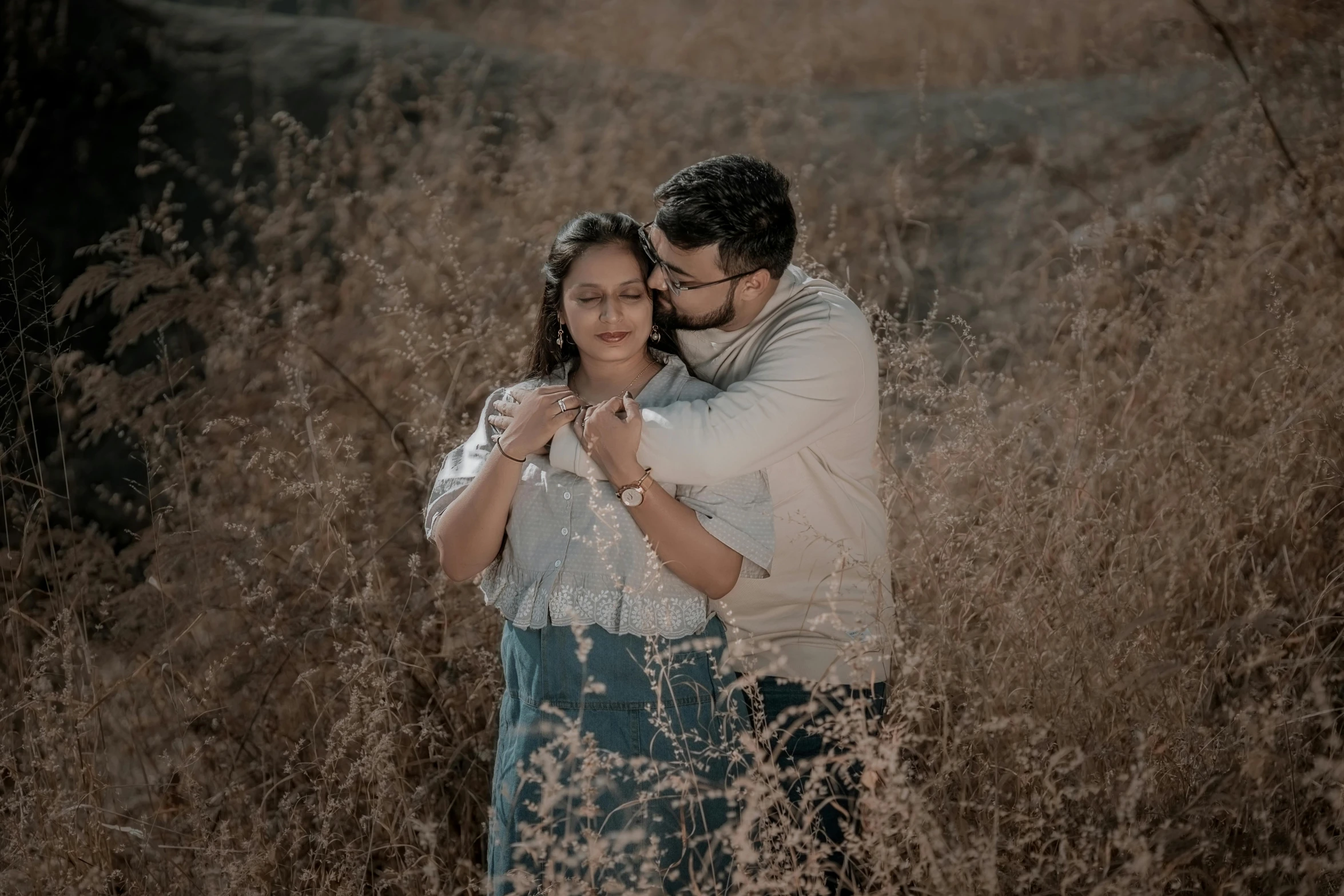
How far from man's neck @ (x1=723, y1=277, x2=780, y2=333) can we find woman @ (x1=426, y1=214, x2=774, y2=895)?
31 cm

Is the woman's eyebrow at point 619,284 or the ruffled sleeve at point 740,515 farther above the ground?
the woman's eyebrow at point 619,284

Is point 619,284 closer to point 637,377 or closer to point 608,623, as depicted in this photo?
point 637,377

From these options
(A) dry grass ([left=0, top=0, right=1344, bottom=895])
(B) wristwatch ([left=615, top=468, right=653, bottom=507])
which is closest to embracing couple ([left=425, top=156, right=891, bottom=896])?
(B) wristwatch ([left=615, top=468, right=653, bottom=507])

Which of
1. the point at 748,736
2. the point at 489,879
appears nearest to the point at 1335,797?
the point at 748,736

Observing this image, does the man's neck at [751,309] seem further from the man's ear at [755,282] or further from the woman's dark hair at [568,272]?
the woman's dark hair at [568,272]

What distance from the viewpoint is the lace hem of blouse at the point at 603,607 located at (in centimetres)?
224

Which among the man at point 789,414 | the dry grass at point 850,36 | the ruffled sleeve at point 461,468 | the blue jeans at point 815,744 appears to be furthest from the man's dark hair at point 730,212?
the dry grass at point 850,36

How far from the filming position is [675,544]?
2219mm

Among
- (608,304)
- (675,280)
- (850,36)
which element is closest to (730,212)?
(675,280)

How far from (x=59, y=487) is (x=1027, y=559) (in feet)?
11.9

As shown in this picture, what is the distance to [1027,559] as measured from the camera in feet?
9.23

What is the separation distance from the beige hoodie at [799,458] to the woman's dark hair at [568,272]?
82mm

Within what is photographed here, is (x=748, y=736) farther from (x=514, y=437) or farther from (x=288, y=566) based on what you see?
(x=288, y=566)

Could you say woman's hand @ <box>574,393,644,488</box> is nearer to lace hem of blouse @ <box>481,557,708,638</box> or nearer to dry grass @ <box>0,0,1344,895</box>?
lace hem of blouse @ <box>481,557,708,638</box>
